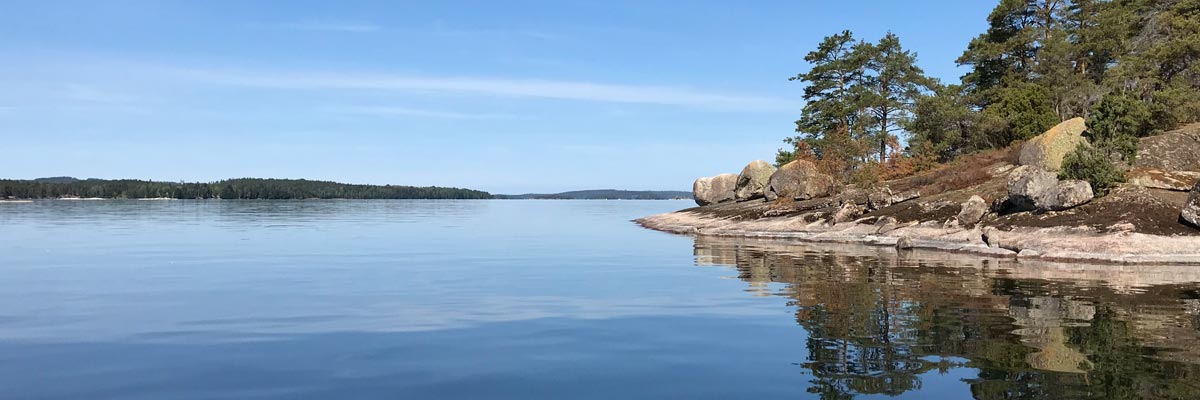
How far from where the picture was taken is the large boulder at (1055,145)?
42.8 meters

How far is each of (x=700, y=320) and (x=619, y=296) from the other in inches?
181

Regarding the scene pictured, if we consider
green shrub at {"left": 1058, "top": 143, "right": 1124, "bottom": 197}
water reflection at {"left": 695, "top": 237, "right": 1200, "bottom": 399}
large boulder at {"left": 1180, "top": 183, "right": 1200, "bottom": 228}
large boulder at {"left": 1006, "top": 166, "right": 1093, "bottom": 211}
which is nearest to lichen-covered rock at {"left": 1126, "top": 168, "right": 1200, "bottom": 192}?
green shrub at {"left": 1058, "top": 143, "right": 1124, "bottom": 197}

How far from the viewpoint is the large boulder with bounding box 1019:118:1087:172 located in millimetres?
42812

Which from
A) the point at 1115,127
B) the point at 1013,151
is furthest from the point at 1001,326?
the point at 1013,151

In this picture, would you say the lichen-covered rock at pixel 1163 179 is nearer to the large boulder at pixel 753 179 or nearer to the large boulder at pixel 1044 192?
the large boulder at pixel 1044 192

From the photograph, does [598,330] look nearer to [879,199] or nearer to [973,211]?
[973,211]

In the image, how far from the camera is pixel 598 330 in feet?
49.2

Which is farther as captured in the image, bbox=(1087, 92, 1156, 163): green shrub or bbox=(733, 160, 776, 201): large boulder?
bbox=(733, 160, 776, 201): large boulder

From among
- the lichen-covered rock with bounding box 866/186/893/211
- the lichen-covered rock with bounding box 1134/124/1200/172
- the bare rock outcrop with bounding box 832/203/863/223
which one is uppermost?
the lichen-covered rock with bounding box 1134/124/1200/172

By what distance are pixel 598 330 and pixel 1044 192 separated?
93.5ft

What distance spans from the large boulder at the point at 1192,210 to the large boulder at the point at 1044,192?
3.89 m

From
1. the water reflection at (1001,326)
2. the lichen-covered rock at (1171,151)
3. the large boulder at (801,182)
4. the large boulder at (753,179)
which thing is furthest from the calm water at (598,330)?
the large boulder at (753,179)

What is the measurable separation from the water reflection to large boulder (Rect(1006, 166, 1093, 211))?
24.4ft

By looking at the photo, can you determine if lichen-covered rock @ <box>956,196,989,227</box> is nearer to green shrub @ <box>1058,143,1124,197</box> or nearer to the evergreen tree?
green shrub @ <box>1058,143,1124,197</box>
